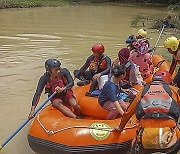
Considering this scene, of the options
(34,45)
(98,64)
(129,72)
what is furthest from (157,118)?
(34,45)

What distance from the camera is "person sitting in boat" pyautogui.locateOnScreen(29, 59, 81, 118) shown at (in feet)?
16.6

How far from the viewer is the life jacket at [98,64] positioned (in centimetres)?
632

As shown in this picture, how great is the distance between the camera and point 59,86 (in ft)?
17.2

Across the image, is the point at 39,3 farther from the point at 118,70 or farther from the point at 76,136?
the point at 76,136

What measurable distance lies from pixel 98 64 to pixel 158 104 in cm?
299

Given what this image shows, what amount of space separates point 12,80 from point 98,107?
3.67 meters

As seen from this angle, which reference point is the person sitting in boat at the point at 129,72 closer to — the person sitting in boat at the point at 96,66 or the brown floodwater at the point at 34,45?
the person sitting in boat at the point at 96,66

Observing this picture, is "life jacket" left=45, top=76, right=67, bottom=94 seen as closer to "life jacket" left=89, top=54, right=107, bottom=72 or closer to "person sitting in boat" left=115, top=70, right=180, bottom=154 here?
"life jacket" left=89, top=54, right=107, bottom=72

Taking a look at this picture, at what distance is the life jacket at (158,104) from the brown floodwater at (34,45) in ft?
7.31

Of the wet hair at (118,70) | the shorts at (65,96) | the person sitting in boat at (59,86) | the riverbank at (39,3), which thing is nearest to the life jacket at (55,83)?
the person sitting in boat at (59,86)

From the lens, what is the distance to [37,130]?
4660mm

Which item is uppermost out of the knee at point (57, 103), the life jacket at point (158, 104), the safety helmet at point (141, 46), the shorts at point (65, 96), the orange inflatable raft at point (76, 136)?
the life jacket at point (158, 104)

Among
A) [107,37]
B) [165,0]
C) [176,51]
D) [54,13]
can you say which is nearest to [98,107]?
[176,51]

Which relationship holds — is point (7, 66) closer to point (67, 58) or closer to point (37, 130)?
point (67, 58)
